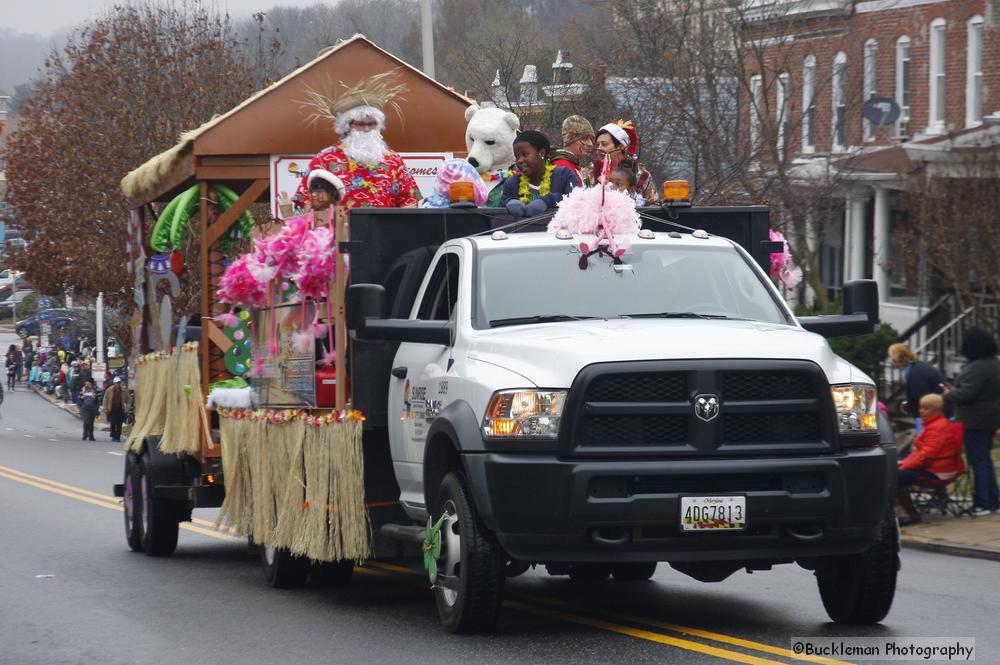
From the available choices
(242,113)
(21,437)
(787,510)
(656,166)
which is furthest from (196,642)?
(21,437)

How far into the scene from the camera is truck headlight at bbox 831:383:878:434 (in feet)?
26.7

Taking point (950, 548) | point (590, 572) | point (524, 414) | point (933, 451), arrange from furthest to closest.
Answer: point (933, 451)
point (950, 548)
point (590, 572)
point (524, 414)

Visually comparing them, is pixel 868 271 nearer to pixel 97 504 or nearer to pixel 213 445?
pixel 97 504

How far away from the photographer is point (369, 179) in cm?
1130

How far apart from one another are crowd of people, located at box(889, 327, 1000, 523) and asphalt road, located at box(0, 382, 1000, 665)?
1.26 m

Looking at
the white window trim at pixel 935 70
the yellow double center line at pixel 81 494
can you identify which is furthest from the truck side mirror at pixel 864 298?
the white window trim at pixel 935 70

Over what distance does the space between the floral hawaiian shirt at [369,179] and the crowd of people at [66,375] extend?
128 ft

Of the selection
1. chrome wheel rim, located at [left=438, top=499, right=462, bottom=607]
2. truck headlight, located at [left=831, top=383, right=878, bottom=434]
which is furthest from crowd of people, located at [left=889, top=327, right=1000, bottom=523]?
chrome wheel rim, located at [left=438, top=499, right=462, bottom=607]

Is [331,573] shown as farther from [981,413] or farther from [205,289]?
[981,413]

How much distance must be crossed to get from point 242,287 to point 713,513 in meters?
4.54

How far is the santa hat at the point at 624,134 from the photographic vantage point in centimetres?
1057

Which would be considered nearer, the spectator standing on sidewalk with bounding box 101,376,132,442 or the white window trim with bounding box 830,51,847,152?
the white window trim with bounding box 830,51,847,152

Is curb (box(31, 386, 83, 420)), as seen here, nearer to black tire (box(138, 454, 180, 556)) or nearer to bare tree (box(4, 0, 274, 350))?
bare tree (box(4, 0, 274, 350))

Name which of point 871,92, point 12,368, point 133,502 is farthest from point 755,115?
point 12,368
